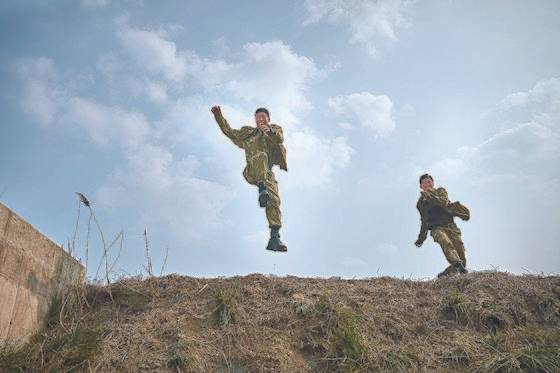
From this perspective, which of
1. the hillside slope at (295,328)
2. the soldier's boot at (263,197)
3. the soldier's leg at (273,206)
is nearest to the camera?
the hillside slope at (295,328)

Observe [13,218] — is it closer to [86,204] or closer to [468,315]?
[86,204]

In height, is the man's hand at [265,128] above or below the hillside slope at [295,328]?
A: above

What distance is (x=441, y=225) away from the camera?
317 inches

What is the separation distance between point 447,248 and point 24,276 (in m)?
6.10

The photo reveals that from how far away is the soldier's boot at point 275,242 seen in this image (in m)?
6.46

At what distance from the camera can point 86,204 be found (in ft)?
14.8

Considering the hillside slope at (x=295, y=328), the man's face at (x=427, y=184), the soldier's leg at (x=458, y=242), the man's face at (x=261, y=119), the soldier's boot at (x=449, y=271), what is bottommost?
the hillside slope at (x=295, y=328)

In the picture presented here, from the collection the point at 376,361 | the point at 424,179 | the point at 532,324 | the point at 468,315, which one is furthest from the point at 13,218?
the point at 424,179

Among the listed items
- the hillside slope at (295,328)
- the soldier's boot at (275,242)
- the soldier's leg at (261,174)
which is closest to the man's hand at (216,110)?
the soldier's leg at (261,174)

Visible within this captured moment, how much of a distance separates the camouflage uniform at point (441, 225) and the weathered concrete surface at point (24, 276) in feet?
18.6

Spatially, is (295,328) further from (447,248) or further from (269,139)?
(447,248)

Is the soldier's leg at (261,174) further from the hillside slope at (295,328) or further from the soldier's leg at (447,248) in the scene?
the soldier's leg at (447,248)

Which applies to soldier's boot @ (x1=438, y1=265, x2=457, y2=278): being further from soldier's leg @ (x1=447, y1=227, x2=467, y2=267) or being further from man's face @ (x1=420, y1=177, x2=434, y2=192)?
man's face @ (x1=420, y1=177, x2=434, y2=192)

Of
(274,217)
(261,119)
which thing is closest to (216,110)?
(261,119)
